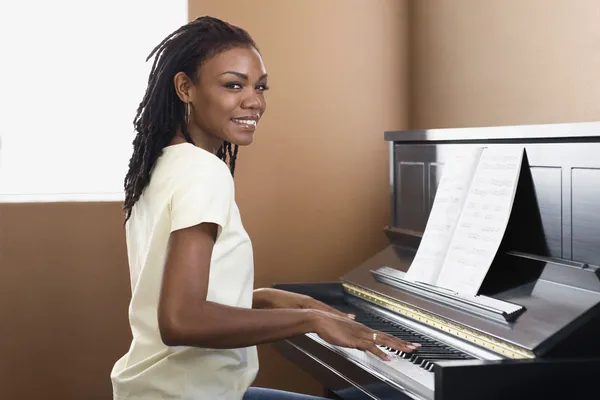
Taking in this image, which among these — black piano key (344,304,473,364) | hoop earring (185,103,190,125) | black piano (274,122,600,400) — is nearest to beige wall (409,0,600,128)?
black piano (274,122,600,400)

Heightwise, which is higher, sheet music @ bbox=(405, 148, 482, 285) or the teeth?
the teeth

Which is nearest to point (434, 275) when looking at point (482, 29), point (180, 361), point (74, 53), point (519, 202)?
point (519, 202)

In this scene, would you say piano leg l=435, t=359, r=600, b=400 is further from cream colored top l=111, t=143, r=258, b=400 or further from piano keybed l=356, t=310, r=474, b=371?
cream colored top l=111, t=143, r=258, b=400

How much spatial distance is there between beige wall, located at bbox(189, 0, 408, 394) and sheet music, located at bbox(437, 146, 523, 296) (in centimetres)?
121

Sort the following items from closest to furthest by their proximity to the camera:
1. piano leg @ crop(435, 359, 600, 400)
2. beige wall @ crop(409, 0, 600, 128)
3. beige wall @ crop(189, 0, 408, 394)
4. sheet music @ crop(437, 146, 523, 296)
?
1. piano leg @ crop(435, 359, 600, 400)
2. sheet music @ crop(437, 146, 523, 296)
3. beige wall @ crop(409, 0, 600, 128)
4. beige wall @ crop(189, 0, 408, 394)

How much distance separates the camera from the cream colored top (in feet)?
4.66

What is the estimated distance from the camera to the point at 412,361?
5.94 feet

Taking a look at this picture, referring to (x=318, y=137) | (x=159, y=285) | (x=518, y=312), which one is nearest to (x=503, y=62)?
(x=318, y=137)

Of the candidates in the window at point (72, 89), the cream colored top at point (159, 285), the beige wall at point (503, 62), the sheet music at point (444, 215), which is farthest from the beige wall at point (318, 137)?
the cream colored top at point (159, 285)

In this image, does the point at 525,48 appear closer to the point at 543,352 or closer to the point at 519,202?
the point at 519,202

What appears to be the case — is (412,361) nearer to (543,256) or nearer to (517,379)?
(517,379)

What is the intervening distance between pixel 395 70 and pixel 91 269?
1500 millimetres

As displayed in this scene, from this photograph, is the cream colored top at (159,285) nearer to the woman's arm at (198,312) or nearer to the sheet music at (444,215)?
the woman's arm at (198,312)

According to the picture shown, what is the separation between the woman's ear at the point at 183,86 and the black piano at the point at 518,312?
71 centimetres
